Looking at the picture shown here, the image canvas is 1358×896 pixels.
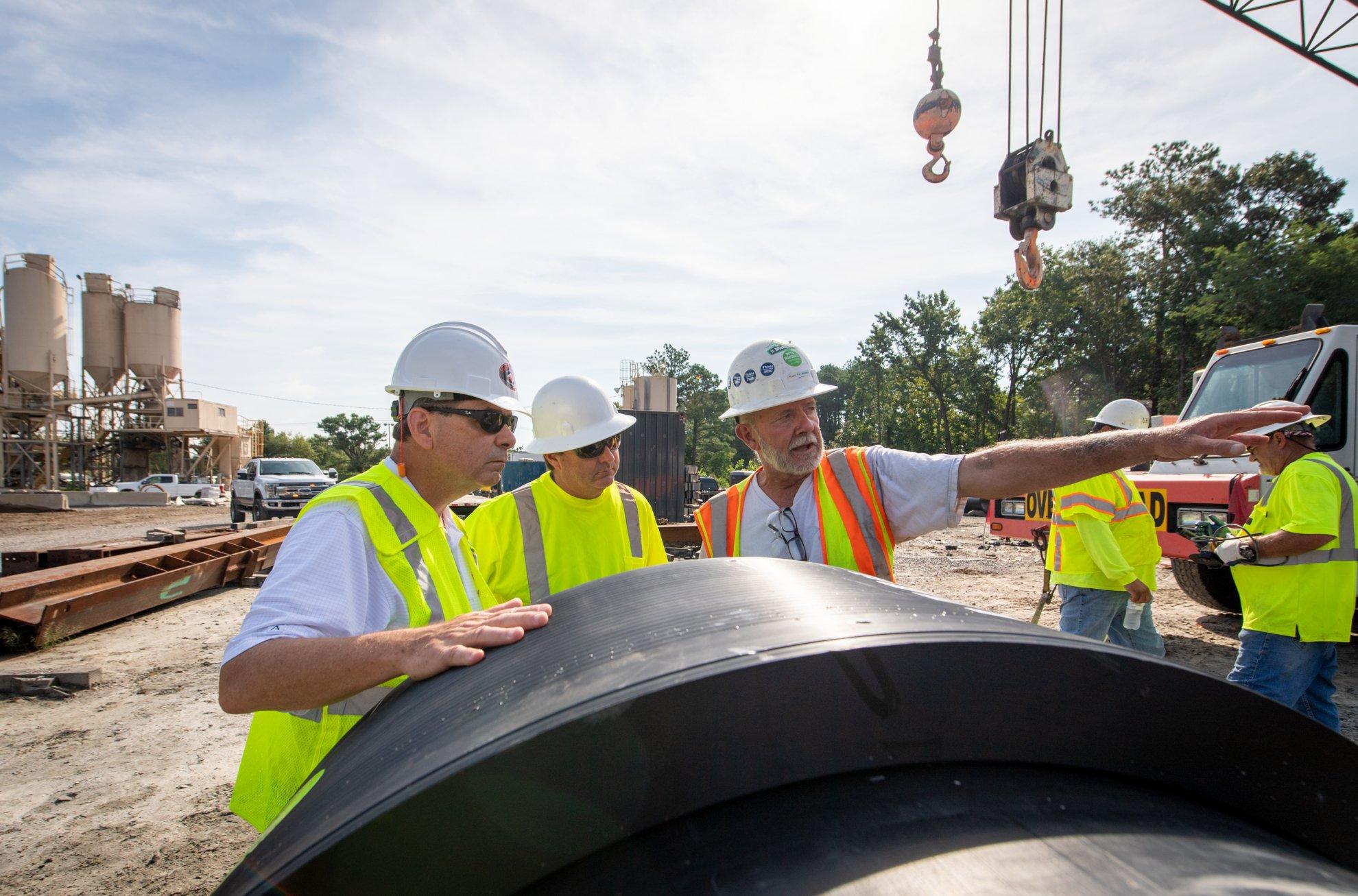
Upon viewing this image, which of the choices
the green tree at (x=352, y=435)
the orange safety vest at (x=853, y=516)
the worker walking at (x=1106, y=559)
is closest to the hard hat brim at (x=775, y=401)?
the orange safety vest at (x=853, y=516)

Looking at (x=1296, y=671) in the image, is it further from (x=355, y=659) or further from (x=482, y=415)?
(x=355, y=659)

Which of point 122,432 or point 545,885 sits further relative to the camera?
point 122,432

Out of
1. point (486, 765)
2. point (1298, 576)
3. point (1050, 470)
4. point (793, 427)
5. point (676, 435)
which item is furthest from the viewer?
point (676, 435)

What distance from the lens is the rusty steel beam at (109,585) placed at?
21.4ft

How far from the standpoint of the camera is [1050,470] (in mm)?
2037

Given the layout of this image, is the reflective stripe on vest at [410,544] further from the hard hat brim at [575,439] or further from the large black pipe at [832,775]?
the hard hat brim at [575,439]

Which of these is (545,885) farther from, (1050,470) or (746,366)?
(746,366)

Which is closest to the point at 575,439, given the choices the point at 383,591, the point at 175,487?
the point at 383,591

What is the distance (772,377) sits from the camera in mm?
2678

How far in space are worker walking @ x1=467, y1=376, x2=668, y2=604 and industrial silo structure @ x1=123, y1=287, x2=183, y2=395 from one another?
152 feet

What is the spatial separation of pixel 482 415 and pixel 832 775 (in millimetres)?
1612

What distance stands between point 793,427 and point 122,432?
4990 centimetres

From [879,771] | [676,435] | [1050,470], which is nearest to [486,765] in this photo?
[879,771]

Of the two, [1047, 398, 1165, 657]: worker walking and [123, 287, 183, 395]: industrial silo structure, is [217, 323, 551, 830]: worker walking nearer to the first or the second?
[1047, 398, 1165, 657]: worker walking
